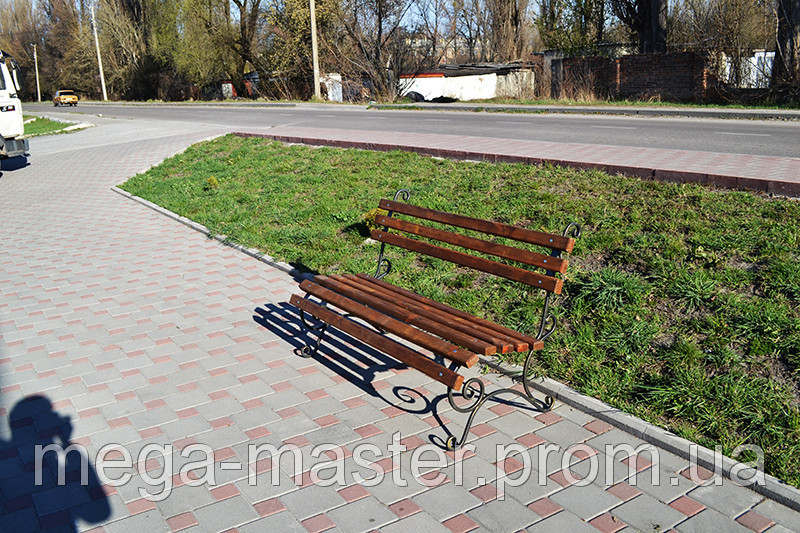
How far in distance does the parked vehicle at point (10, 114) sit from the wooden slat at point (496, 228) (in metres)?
13.1

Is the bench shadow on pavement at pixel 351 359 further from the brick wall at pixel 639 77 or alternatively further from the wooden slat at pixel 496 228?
the brick wall at pixel 639 77

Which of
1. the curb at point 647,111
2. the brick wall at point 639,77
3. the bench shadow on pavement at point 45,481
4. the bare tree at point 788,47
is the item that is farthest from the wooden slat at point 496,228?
the brick wall at point 639,77

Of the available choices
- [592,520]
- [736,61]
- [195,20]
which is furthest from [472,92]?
[592,520]

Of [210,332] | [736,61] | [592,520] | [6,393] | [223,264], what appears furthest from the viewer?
[736,61]

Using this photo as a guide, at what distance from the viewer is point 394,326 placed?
414 centimetres

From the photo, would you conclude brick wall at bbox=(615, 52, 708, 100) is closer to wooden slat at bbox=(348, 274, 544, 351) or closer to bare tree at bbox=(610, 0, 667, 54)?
bare tree at bbox=(610, 0, 667, 54)

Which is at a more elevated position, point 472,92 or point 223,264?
point 472,92

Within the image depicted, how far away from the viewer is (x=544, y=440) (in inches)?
150

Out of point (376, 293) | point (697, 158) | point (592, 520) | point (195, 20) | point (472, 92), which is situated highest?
point (195, 20)

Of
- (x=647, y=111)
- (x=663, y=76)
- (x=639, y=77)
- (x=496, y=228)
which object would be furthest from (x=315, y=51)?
(x=496, y=228)

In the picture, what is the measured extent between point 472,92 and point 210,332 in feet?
103

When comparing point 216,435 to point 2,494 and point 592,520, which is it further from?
point 592,520

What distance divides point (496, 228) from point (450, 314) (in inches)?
25.9

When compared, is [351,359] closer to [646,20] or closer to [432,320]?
[432,320]
